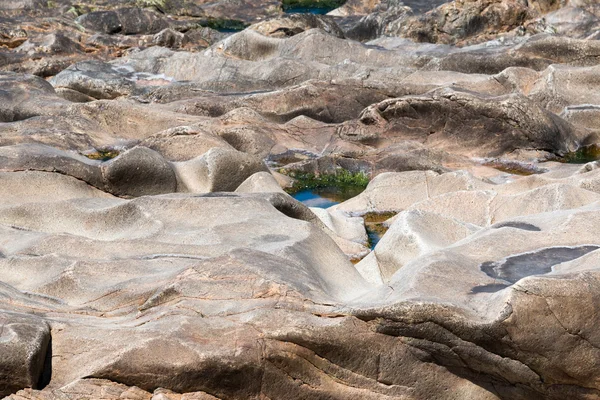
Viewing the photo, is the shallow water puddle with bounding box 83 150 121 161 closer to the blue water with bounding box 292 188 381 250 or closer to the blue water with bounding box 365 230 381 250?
the blue water with bounding box 292 188 381 250

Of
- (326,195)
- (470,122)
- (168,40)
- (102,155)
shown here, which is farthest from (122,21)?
(326,195)

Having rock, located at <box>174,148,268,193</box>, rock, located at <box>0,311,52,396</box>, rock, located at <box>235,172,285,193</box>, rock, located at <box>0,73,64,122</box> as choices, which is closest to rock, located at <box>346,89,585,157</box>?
rock, located at <box>174,148,268,193</box>

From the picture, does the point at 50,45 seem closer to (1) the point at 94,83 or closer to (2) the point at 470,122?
(1) the point at 94,83

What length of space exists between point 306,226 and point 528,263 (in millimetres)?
2249

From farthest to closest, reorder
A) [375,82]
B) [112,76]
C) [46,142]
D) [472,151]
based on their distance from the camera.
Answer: [112,76] < [375,82] < [472,151] < [46,142]

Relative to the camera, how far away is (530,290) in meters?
5.29

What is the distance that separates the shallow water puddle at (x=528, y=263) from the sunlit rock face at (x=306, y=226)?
0.07 ft

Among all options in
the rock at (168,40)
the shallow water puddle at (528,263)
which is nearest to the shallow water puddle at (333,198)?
the shallow water puddle at (528,263)

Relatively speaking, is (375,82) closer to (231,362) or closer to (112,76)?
(112,76)

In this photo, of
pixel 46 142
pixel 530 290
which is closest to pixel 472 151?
pixel 46 142

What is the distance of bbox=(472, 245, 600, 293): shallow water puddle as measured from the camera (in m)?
6.15

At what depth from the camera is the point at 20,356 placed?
5109mm

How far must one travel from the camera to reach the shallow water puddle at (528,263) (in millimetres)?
6153

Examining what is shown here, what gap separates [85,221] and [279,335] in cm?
411
